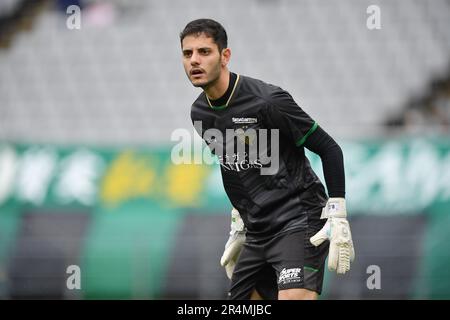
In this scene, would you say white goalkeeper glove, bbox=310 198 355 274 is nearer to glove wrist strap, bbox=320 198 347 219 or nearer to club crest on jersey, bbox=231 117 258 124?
glove wrist strap, bbox=320 198 347 219

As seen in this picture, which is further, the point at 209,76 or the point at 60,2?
the point at 60,2

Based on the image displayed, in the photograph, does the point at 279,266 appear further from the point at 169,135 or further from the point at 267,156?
the point at 169,135

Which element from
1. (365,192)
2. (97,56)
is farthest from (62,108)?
(365,192)

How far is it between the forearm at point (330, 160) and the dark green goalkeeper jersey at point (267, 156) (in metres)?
0.05

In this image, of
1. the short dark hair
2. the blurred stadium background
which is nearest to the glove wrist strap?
the short dark hair

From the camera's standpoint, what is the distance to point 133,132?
31.0ft

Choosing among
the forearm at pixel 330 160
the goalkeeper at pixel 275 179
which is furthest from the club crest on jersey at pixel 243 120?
the forearm at pixel 330 160

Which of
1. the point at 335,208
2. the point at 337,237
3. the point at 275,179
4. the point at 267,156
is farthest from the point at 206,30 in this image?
the point at 337,237

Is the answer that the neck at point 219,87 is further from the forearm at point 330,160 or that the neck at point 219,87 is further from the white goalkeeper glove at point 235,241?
the white goalkeeper glove at point 235,241

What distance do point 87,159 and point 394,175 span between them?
296 centimetres

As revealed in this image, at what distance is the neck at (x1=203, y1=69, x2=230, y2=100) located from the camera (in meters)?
4.38

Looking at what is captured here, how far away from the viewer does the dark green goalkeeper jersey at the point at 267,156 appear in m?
4.33

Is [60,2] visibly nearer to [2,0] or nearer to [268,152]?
[2,0]
